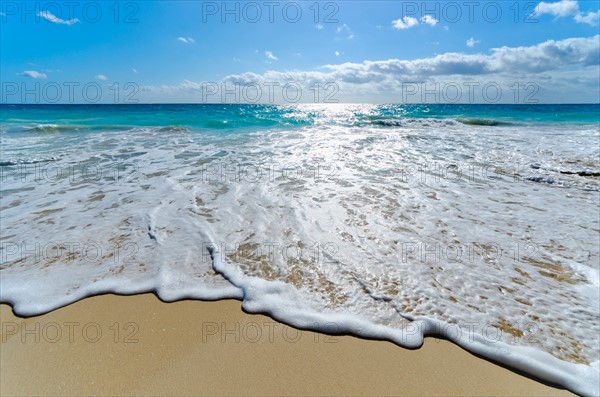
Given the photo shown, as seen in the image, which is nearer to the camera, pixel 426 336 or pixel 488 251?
pixel 426 336

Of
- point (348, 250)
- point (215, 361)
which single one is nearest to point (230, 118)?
point (348, 250)

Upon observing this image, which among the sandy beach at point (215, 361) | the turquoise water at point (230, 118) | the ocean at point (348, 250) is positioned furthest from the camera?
the turquoise water at point (230, 118)

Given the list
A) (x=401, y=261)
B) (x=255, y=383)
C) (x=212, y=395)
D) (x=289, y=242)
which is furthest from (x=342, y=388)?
(x=289, y=242)

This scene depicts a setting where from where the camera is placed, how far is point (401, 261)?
3219mm

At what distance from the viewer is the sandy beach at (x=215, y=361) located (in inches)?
74.6

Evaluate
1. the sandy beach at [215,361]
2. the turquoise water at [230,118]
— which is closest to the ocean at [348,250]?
the sandy beach at [215,361]

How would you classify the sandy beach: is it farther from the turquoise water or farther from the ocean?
the turquoise water

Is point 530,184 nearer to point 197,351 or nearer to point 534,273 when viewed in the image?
point 534,273

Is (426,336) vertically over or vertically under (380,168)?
under

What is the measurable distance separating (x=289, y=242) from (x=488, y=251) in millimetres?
2269

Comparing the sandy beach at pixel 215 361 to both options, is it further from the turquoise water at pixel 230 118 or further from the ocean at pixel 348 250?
the turquoise water at pixel 230 118

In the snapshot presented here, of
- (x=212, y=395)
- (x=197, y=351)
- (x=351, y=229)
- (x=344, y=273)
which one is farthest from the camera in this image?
(x=351, y=229)

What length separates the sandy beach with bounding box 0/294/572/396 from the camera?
190 centimetres

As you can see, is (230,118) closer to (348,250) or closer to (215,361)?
(348,250)
